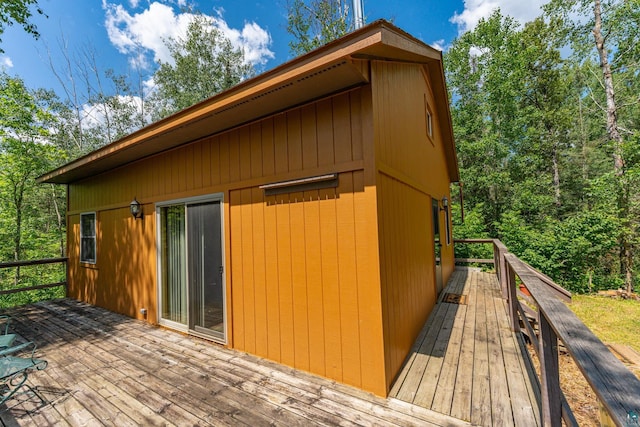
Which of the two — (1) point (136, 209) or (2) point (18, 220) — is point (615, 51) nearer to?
(1) point (136, 209)

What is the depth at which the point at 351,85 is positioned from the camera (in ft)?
8.30

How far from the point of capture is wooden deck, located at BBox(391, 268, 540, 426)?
2.15 metres

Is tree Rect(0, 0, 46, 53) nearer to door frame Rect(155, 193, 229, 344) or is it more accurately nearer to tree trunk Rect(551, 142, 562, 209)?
door frame Rect(155, 193, 229, 344)

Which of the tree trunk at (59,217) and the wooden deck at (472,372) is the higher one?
the tree trunk at (59,217)

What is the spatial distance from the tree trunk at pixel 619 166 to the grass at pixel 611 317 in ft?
6.55

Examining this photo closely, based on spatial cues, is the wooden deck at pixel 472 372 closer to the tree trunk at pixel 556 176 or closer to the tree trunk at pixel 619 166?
the tree trunk at pixel 619 166

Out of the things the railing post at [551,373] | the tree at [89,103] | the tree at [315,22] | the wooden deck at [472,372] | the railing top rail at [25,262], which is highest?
the tree at [315,22]

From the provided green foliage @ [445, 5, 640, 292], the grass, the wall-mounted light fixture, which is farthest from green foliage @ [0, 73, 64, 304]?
green foliage @ [445, 5, 640, 292]

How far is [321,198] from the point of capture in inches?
107

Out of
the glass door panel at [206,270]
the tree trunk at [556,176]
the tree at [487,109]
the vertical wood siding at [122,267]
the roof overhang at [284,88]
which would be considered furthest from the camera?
the tree at [487,109]

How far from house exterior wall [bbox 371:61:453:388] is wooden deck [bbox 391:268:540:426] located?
18 centimetres

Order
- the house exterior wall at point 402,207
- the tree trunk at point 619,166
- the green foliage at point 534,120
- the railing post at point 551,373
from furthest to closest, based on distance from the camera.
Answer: the green foliage at point 534,120
the tree trunk at point 619,166
the house exterior wall at point 402,207
the railing post at point 551,373

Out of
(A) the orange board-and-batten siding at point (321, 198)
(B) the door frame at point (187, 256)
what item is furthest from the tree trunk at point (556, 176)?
(B) the door frame at point (187, 256)

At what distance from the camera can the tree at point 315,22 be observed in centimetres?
1145
